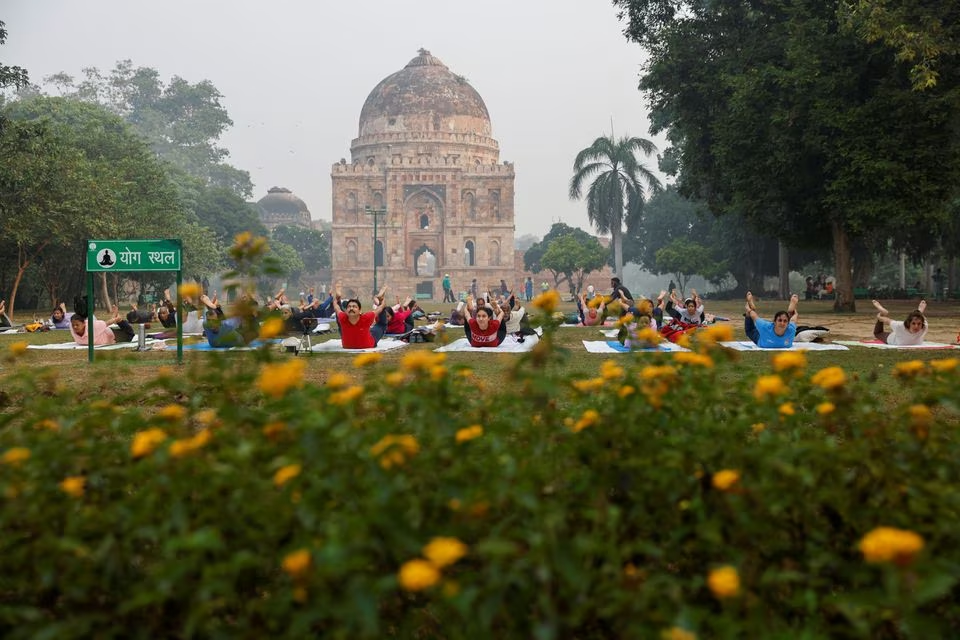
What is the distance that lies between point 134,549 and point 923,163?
20.0 m

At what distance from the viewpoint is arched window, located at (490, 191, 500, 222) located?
215 ft

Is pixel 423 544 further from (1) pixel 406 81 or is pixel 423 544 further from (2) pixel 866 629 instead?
(1) pixel 406 81

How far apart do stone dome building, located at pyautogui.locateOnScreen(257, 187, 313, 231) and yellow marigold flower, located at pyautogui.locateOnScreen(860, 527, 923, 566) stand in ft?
287

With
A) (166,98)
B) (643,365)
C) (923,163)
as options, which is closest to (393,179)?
(166,98)

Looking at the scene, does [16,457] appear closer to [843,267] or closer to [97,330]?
[97,330]

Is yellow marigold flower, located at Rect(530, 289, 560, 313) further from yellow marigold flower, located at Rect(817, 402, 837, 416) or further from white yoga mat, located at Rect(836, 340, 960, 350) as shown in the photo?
white yoga mat, located at Rect(836, 340, 960, 350)

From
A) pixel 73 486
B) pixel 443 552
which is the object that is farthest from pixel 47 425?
pixel 443 552

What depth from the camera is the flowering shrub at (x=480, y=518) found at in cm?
204

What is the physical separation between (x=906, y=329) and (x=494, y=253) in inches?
2113

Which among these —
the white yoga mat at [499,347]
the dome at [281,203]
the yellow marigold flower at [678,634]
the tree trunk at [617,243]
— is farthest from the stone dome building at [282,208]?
the yellow marigold flower at [678,634]

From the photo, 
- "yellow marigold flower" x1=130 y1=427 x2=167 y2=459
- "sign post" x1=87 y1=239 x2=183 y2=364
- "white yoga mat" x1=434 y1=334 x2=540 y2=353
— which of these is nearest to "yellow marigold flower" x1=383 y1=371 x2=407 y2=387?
"yellow marigold flower" x1=130 y1=427 x2=167 y2=459

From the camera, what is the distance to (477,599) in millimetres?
2137

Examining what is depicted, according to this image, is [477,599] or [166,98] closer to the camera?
[477,599]

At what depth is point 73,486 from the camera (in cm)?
222
